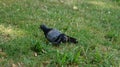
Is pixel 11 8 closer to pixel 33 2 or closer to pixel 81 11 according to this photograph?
pixel 33 2

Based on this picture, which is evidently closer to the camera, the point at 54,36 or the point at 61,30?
the point at 54,36

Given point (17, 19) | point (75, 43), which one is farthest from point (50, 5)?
point (75, 43)

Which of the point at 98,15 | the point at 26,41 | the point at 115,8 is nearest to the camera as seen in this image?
the point at 26,41

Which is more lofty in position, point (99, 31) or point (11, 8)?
point (11, 8)

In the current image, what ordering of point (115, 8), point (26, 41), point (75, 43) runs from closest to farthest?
point (26, 41) → point (75, 43) → point (115, 8)

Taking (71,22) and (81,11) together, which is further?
(81,11)

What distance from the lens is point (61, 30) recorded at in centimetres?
637

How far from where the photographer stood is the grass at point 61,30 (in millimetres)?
4980

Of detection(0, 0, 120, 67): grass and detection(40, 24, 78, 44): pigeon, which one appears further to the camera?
detection(40, 24, 78, 44): pigeon

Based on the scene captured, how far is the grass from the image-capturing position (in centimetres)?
498

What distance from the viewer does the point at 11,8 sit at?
7117 mm

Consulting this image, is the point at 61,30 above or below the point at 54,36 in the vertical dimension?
below

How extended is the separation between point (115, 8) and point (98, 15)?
118cm

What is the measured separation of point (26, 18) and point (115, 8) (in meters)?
3.23
